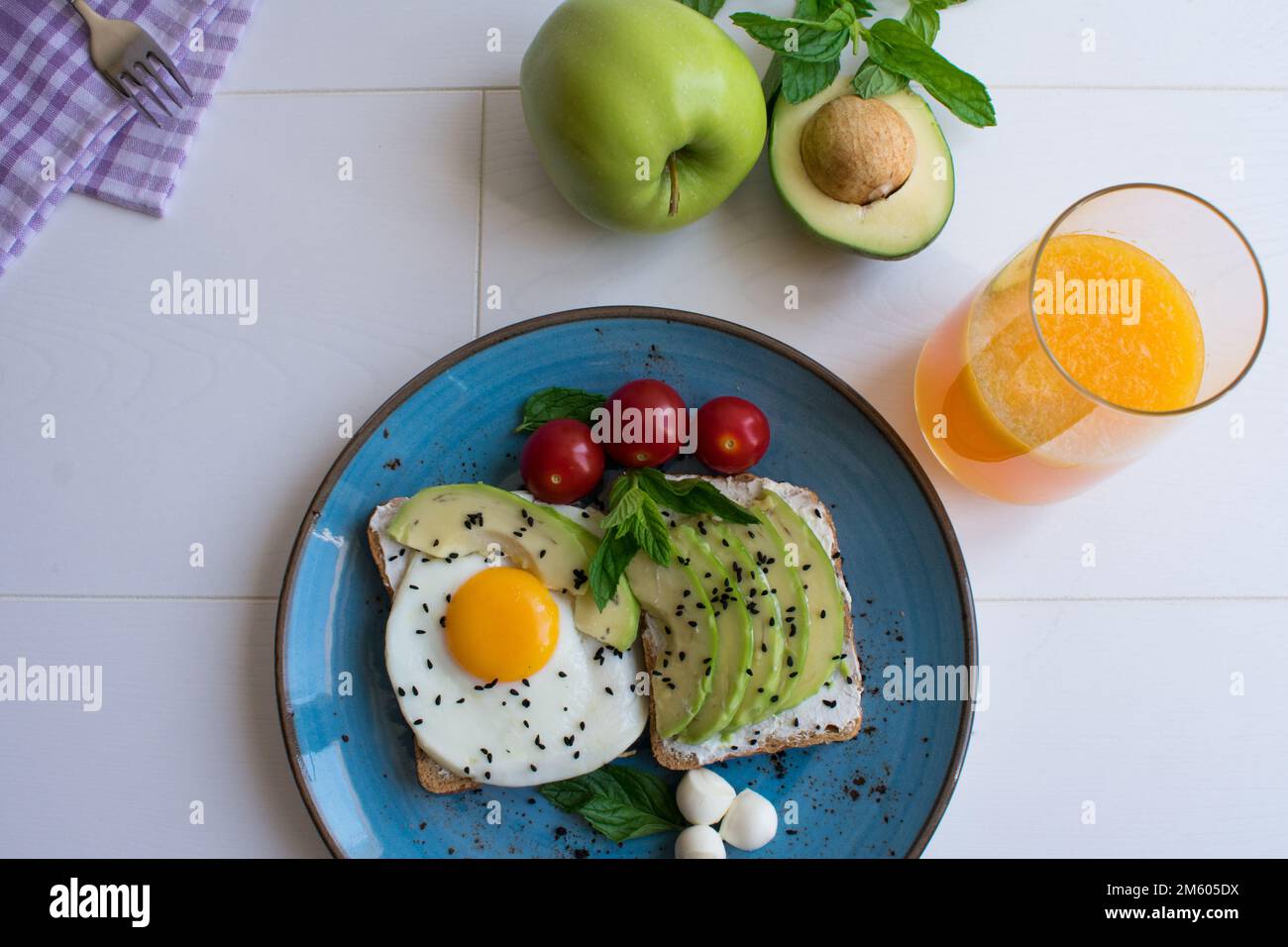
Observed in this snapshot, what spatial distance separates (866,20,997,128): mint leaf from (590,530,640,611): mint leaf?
971mm

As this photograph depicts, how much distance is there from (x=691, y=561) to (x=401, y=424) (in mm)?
585

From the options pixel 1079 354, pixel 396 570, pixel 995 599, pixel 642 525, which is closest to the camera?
pixel 1079 354

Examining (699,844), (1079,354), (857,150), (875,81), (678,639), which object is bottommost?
(699,844)

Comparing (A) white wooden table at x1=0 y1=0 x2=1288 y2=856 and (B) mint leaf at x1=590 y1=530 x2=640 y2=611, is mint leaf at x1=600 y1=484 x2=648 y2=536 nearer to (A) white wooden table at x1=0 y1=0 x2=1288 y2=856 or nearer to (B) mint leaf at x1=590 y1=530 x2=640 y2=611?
(B) mint leaf at x1=590 y1=530 x2=640 y2=611

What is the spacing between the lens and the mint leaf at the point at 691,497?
166cm

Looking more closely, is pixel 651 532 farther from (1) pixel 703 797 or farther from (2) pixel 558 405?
(1) pixel 703 797

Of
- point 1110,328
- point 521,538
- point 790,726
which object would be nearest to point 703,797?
point 790,726

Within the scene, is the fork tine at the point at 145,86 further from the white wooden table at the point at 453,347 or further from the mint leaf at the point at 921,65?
the mint leaf at the point at 921,65

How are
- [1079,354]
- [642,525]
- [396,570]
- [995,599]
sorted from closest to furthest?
[1079,354] → [642,525] → [396,570] → [995,599]

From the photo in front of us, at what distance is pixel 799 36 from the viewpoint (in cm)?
173

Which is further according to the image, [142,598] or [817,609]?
[142,598]

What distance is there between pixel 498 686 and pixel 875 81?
4.17ft

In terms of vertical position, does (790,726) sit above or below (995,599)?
below
